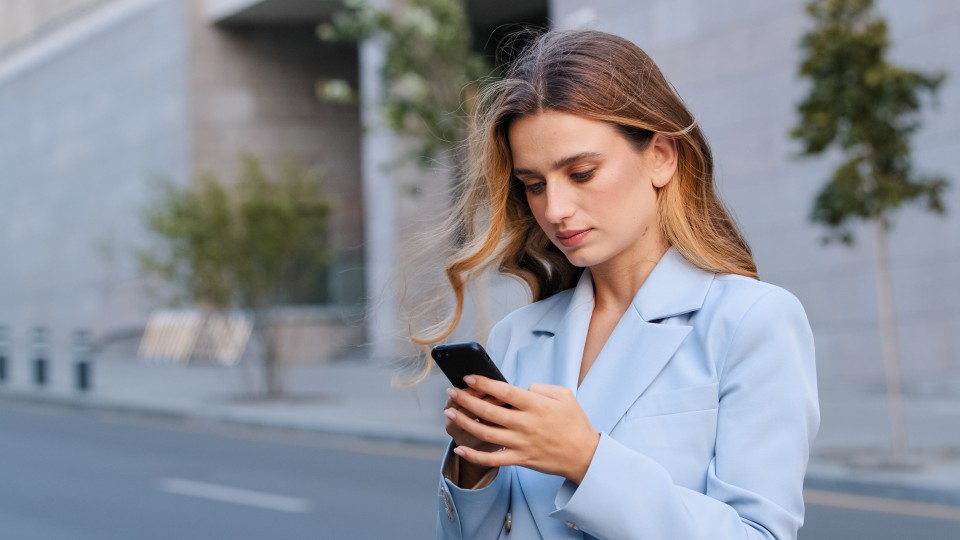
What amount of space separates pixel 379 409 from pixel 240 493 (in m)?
6.69

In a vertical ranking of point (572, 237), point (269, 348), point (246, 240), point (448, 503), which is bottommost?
point (269, 348)

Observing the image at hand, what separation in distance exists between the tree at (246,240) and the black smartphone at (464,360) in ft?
58.1

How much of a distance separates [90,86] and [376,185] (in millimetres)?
15276

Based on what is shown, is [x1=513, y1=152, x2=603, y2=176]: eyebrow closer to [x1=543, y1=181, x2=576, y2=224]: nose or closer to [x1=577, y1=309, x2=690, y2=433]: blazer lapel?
[x1=543, y1=181, x2=576, y2=224]: nose

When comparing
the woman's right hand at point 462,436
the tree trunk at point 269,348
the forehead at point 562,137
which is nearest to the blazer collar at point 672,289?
the forehead at point 562,137

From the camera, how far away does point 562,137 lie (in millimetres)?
1995

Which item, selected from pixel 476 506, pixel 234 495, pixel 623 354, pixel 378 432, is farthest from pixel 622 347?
pixel 378 432

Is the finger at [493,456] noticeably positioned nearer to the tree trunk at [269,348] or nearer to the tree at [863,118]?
the tree at [863,118]

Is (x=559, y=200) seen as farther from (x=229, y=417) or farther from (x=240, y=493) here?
(x=229, y=417)

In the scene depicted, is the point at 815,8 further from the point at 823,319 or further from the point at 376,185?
the point at 376,185

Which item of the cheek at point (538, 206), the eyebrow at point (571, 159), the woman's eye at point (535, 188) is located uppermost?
the eyebrow at point (571, 159)

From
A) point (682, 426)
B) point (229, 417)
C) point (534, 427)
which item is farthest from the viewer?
point (229, 417)

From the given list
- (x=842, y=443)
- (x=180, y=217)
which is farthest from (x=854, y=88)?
(x=180, y=217)

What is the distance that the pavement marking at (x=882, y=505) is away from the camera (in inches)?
355
